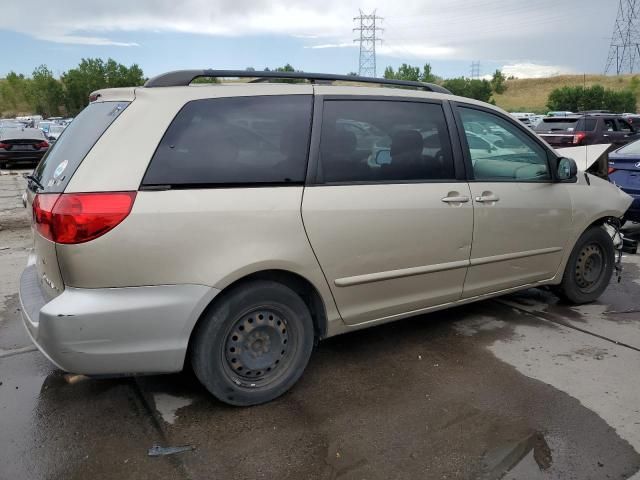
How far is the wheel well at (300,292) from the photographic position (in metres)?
2.89

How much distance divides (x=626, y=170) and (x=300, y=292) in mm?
6129

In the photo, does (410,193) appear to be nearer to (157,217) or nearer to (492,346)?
(492,346)

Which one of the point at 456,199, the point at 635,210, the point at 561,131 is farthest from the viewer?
the point at 561,131

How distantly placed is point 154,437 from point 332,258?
1339 mm

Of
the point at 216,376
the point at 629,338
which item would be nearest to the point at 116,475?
the point at 216,376

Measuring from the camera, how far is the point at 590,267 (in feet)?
15.8

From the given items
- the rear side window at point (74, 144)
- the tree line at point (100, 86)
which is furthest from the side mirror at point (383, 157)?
the tree line at point (100, 86)

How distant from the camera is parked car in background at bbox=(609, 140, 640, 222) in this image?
7230 mm

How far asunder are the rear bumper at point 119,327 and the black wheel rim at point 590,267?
340 centimetres

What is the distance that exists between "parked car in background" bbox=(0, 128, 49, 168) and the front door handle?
16502mm

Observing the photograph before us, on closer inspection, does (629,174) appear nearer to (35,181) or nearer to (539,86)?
(35,181)

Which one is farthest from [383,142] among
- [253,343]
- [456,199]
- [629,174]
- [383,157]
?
[629,174]

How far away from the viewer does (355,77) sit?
3.64m

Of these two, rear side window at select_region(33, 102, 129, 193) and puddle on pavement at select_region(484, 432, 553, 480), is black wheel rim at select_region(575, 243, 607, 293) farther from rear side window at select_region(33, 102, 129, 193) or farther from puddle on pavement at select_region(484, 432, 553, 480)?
A: rear side window at select_region(33, 102, 129, 193)
